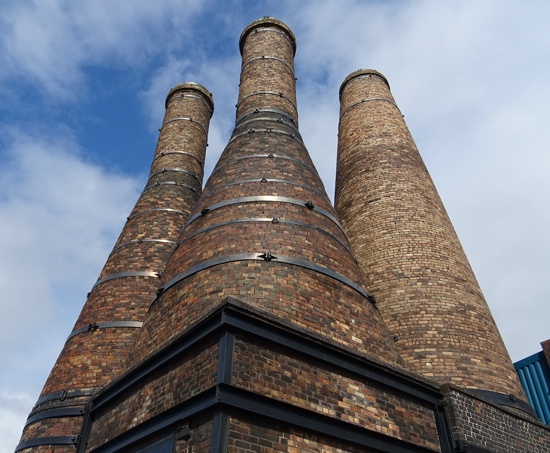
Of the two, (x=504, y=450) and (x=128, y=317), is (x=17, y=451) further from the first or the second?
(x=504, y=450)

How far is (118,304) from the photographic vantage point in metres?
11.3

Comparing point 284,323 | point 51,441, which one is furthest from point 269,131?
point 51,441

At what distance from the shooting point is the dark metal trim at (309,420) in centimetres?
535

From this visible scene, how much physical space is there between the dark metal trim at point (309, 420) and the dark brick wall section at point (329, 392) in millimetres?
71

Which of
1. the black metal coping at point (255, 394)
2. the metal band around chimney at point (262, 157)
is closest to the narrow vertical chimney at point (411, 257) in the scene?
the black metal coping at point (255, 394)

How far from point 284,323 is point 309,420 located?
113 cm

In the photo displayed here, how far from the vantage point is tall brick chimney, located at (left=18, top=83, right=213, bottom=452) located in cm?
970

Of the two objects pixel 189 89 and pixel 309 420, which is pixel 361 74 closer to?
pixel 189 89

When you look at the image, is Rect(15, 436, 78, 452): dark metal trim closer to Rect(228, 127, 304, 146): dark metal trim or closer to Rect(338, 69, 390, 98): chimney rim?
Rect(228, 127, 304, 146): dark metal trim

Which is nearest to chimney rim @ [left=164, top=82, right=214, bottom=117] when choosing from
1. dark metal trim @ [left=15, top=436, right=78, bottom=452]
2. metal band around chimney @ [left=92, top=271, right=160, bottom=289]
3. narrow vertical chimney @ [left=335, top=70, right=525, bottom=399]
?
narrow vertical chimney @ [left=335, top=70, right=525, bottom=399]

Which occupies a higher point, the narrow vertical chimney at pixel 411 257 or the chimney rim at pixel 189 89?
the chimney rim at pixel 189 89

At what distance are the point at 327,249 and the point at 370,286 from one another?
395 cm

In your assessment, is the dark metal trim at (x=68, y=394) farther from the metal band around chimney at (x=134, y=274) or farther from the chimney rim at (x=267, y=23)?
the chimney rim at (x=267, y=23)

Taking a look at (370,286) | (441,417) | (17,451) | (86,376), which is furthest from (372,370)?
(17,451)
